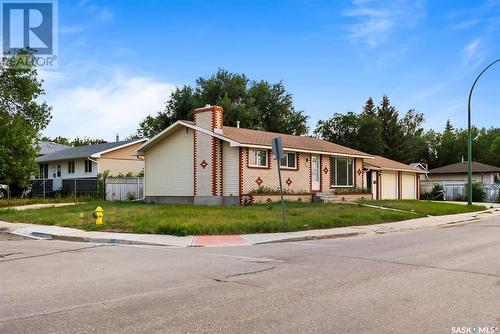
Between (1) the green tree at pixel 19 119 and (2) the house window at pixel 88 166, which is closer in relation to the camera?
(1) the green tree at pixel 19 119

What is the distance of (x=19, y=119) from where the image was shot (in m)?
31.8

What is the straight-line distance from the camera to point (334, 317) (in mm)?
6145

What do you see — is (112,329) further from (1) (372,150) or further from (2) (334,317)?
(1) (372,150)

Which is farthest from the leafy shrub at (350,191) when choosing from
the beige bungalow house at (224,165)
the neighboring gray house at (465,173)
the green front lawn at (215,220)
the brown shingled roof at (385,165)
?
the neighboring gray house at (465,173)

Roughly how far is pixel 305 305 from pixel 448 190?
135ft

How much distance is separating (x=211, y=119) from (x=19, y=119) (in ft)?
42.9

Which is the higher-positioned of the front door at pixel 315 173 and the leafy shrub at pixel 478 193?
the front door at pixel 315 173

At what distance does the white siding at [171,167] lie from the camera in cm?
2894

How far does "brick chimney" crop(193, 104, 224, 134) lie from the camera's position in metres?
27.6

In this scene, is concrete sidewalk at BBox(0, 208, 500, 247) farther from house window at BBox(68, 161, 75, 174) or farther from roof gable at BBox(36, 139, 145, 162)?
house window at BBox(68, 161, 75, 174)

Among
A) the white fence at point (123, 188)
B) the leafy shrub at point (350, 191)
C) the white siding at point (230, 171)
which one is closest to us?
the white siding at point (230, 171)

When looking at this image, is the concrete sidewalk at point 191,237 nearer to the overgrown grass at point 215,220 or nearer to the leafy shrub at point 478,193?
the overgrown grass at point 215,220

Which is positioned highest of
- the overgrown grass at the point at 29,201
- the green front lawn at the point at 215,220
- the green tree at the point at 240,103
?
the green tree at the point at 240,103

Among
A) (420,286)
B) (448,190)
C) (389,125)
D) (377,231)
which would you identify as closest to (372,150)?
(389,125)
